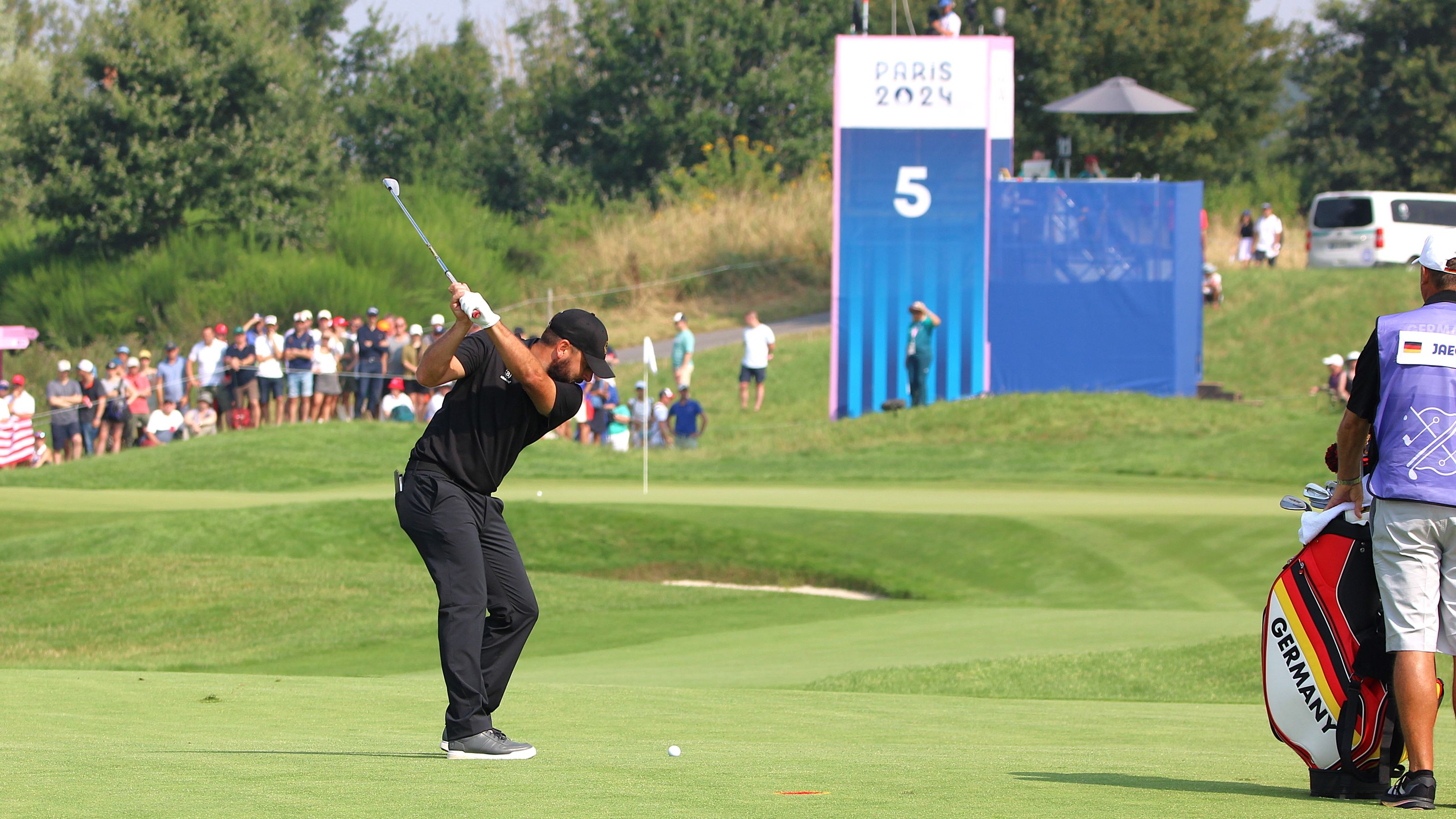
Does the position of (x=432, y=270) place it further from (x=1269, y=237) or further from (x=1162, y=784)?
(x=1162, y=784)

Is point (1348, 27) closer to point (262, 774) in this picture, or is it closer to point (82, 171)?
point (82, 171)

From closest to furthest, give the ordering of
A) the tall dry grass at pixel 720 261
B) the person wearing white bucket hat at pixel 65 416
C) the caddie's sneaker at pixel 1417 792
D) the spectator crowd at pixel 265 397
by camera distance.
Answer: the caddie's sneaker at pixel 1417 792 → the person wearing white bucket hat at pixel 65 416 → the spectator crowd at pixel 265 397 → the tall dry grass at pixel 720 261

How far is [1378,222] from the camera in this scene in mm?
38031

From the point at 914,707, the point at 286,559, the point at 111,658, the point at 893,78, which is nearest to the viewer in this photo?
the point at 914,707

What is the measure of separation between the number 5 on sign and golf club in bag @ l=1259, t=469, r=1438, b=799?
23.6 metres

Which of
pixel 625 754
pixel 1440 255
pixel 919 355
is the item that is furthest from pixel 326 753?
pixel 919 355

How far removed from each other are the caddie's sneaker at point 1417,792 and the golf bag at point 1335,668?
18cm

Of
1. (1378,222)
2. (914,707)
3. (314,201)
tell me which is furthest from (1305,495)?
(314,201)

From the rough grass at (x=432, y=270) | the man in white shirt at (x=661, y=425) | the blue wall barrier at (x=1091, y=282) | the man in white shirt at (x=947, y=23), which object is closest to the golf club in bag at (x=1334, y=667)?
the man in white shirt at (x=661, y=425)

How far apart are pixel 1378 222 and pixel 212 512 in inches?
1176

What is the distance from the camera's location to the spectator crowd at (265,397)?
24.1m

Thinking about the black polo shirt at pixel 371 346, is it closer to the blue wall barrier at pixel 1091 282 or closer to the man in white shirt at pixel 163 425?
the man in white shirt at pixel 163 425

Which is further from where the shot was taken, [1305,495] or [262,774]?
[1305,495]

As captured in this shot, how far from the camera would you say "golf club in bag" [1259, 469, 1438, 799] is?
527 centimetres
